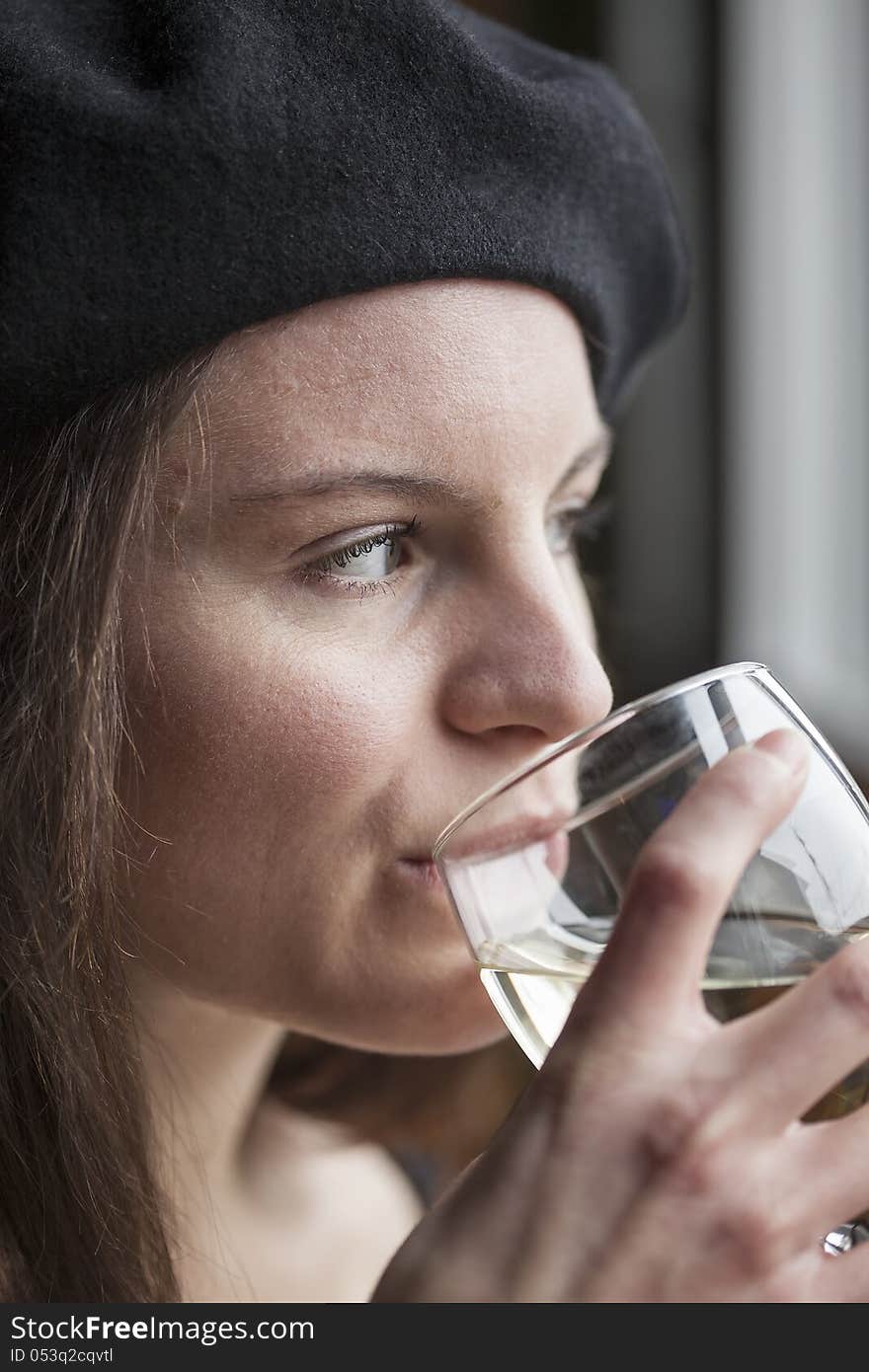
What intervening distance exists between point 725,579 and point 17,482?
1.72 meters

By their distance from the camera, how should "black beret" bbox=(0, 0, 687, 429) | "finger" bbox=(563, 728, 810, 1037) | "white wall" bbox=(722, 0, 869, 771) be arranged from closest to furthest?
"finger" bbox=(563, 728, 810, 1037) < "black beret" bbox=(0, 0, 687, 429) < "white wall" bbox=(722, 0, 869, 771)

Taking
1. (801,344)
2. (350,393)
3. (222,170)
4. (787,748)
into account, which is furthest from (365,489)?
(801,344)

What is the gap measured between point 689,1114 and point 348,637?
12.8 inches

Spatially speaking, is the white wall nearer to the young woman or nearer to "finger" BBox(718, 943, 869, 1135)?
the young woman

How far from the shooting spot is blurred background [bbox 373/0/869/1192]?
192cm

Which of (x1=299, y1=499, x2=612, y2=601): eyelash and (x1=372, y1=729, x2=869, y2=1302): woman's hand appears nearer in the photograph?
(x1=372, y1=729, x2=869, y2=1302): woman's hand

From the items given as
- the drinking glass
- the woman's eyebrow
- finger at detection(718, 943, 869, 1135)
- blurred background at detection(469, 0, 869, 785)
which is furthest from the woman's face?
blurred background at detection(469, 0, 869, 785)

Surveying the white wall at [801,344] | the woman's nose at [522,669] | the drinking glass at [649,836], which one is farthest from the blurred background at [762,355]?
the drinking glass at [649,836]

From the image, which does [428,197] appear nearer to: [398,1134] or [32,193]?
[32,193]

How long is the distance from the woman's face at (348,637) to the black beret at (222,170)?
30 mm

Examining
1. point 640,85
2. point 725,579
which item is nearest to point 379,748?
point 725,579

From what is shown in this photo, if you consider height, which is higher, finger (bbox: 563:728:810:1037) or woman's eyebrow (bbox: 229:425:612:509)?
woman's eyebrow (bbox: 229:425:612:509)

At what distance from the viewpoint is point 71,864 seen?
70cm

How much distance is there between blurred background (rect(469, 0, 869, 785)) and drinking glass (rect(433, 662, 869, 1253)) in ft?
4.08
